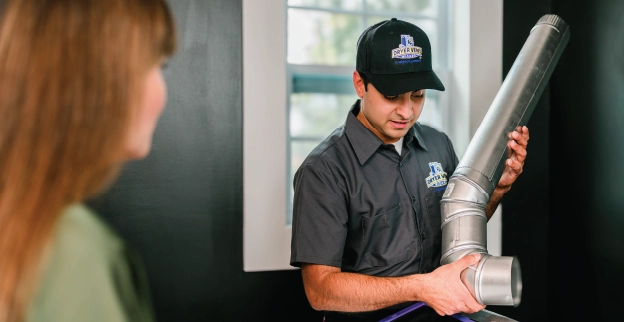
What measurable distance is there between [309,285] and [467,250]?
1.65ft

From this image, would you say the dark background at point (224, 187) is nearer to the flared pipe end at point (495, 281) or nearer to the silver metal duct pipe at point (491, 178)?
the silver metal duct pipe at point (491, 178)

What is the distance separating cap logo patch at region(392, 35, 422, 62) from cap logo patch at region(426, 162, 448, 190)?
1.28 ft

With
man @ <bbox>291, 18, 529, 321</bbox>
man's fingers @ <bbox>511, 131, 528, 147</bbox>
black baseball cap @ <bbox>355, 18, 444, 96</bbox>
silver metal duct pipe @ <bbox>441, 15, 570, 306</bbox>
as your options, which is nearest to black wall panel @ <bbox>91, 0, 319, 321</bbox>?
man @ <bbox>291, 18, 529, 321</bbox>

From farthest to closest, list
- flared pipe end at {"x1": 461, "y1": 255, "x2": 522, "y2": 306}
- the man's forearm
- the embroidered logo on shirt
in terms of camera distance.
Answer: the embroidered logo on shirt, the man's forearm, flared pipe end at {"x1": 461, "y1": 255, "x2": 522, "y2": 306}

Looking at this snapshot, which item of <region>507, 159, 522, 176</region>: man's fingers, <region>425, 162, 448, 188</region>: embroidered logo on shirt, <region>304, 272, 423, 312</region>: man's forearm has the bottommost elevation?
<region>304, 272, 423, 312</region>: man's forearm

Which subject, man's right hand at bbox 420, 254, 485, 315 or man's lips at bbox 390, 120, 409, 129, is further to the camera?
man's lips at bbox 390, 120, 409, 129

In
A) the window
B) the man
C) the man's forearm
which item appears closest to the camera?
the man's forearm

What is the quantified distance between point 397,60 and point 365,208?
48cm

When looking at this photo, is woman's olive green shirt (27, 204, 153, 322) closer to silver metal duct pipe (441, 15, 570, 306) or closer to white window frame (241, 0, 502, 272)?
silver metal duct pipe (441, 15, 570, 306)

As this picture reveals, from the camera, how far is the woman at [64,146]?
625 mm

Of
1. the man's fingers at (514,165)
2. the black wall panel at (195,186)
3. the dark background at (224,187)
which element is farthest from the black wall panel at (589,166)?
the black wall panel at (195,186)

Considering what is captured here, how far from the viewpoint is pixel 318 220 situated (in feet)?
5.99

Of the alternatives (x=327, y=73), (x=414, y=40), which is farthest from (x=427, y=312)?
(x=327, y=73)

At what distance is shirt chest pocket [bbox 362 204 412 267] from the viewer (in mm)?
1888
